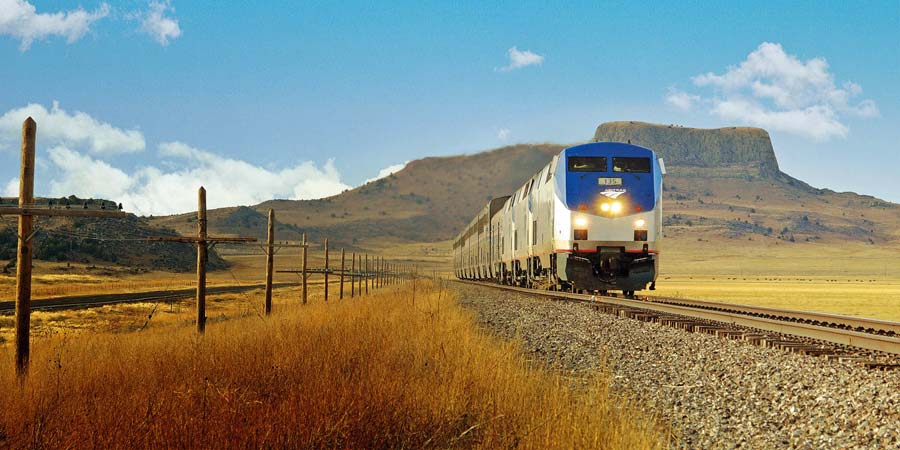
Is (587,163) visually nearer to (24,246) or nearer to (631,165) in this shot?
(631,165)

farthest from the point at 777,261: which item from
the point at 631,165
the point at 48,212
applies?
the point at 48,212

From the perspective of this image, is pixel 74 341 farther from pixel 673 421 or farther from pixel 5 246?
pixel 5 246

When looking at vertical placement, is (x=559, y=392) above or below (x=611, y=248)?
below

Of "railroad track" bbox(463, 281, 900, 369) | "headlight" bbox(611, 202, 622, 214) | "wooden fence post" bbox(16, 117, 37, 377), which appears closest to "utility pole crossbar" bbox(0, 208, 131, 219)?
"wooden fence post" bbox(16, 117, 37, 377)

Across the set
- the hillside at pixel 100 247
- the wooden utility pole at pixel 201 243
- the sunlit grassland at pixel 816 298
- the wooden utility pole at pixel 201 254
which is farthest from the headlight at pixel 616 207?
the hillside at pixel 100 247

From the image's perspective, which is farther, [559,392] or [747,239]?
[747,239]

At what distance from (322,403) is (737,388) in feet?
17.2

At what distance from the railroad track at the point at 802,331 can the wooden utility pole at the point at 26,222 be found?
10815 millimetres

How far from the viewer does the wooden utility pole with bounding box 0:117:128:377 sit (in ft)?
39.4

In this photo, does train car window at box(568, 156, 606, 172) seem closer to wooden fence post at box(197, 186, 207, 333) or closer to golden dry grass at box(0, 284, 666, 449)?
wooden fence post at box(197, 186, 207, 333)

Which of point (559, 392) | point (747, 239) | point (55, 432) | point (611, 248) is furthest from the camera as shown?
point (747, 239)

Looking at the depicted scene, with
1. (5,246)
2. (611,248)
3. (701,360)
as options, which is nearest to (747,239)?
(5,246)

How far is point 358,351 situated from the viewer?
10719mm

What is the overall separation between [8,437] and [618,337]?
10188 millimetres
